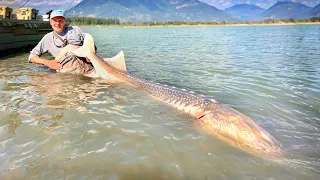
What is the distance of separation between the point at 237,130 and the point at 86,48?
4.59 meters

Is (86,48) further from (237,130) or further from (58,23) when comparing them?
(237,130)

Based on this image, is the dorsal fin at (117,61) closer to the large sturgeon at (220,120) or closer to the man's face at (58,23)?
the large sturgeon at (220,120)

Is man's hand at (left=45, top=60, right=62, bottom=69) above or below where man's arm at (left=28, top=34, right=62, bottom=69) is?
below

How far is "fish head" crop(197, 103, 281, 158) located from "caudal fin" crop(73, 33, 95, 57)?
383 cm

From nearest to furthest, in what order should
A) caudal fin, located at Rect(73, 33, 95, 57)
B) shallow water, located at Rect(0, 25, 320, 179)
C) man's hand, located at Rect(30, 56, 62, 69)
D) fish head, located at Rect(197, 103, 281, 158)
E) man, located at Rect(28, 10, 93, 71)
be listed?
shallow water, located at Rect(0, 25, 320, 179) < fish head, located at Rect(197, 103, 281, 158) < caudal fin, located at Rect(73, 33, 95, 57) < man's hand, located at Rect(30, 56, 62, 69) < man, located at Rect(28, 10, 93, 71)

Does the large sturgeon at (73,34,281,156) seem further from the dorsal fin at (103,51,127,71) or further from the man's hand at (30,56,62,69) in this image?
the man's hand at (30,56,62,69)

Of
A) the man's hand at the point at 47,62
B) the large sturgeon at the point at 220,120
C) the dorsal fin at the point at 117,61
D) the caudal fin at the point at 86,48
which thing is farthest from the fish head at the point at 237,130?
the man's hand at the point at 47,62

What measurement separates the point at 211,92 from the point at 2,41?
35.7ft

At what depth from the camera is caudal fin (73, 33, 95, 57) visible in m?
6.43

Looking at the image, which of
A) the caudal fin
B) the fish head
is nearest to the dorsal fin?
the caudal fin

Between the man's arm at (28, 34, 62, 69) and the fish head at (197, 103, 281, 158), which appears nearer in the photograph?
the fish head at (197, 103, 281, 158)

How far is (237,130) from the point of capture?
3.46 metres

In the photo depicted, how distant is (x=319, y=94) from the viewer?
541 cm

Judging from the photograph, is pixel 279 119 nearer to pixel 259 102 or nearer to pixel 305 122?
pixel 305 122
